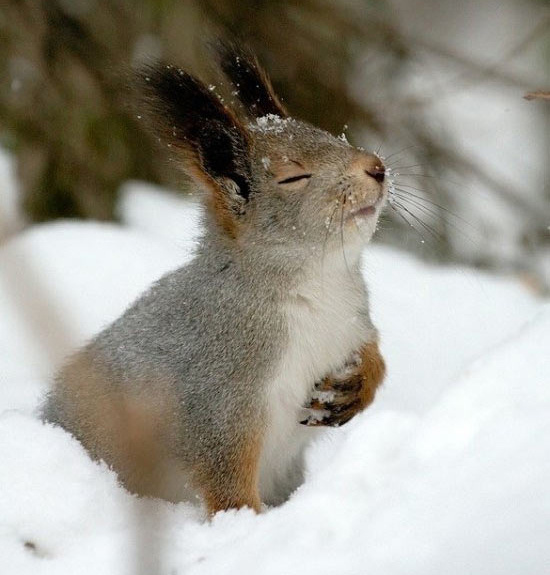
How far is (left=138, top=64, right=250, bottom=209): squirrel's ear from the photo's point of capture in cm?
236

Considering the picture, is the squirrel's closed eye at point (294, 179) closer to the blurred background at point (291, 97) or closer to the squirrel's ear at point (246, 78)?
the squirrel's ear at point (246, 78)

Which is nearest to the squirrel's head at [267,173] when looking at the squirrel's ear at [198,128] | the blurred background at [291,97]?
the squirrel's ear at [198,128]

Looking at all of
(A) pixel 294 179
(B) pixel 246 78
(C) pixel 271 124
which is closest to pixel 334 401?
(A) pixel 294 179

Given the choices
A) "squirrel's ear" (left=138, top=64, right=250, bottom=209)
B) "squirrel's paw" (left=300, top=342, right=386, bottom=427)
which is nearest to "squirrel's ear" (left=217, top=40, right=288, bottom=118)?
"squirrel's ear" (left=138, top=64, right=250, bottom=209)

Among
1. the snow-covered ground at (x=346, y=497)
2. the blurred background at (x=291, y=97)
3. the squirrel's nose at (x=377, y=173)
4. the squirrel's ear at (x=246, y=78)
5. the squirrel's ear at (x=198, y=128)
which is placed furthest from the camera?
the blurred background at (x=291, y=97)

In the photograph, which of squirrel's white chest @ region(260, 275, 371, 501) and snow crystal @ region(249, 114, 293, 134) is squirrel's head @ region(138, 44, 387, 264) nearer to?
snow crystal @ region(249, 114, 293, 134)

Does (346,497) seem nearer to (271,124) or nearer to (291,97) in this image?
(271,124)

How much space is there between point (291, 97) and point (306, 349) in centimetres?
327

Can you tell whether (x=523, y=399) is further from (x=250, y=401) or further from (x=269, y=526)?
(x=250, y=401)

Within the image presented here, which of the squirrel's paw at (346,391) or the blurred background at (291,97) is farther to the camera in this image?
the blurred background at (291,97)

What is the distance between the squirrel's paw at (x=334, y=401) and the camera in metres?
2.54

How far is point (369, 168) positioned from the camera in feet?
8.09

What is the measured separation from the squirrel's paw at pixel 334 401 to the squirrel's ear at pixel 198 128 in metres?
0.49

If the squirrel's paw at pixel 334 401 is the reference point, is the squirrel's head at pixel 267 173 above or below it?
above
